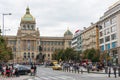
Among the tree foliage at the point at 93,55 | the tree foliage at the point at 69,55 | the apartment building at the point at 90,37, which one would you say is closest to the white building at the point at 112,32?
the tree foliage at the point at 93,55

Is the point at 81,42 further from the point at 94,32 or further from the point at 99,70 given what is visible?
the point at 99,70

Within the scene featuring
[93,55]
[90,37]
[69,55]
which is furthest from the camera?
[69,55]

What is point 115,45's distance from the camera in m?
102

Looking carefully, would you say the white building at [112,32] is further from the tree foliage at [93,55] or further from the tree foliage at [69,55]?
the tree foliage at [69,55]

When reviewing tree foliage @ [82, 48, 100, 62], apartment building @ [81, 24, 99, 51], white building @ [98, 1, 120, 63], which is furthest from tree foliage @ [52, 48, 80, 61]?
tree foliage @ [82, 48, 100, 62]

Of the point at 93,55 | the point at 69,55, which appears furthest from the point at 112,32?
the point at 69,55

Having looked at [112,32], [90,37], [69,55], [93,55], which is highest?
[90,37]

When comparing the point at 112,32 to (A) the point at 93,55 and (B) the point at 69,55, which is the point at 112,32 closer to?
(A) the point at 93,55

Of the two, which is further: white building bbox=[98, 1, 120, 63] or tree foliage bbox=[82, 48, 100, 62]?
tree foliage bbox=[82, 48, 100, 62]

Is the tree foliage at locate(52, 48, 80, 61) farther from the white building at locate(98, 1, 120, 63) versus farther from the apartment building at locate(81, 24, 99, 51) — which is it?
the white building at locate(98, 1, 120, 63)

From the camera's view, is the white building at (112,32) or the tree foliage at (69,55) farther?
the tree foliage at (69,55)

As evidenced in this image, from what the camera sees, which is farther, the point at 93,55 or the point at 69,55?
the point at 69,55

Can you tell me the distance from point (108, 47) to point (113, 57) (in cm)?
541

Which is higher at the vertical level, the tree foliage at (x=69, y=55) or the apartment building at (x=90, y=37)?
the apartment building at (x=90, y=37)
